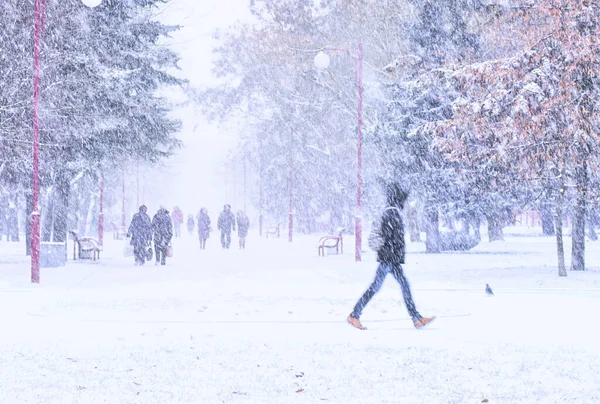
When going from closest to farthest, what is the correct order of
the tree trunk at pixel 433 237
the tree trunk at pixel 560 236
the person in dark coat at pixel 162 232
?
the tree trunk at pixel 560 236
the person in dark coat at pixel 162 232
the tree trunk at pixel 433 237

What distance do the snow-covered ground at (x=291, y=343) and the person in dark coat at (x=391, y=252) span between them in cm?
30

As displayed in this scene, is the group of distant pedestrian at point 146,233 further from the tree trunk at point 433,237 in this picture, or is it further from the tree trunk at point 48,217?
the tree trunk at point 433,237

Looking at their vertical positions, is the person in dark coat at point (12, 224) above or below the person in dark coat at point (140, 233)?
above

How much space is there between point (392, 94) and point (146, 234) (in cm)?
1023

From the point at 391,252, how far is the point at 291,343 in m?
1.99

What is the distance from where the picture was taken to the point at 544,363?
8359 mm

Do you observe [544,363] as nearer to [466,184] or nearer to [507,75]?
[507,75]

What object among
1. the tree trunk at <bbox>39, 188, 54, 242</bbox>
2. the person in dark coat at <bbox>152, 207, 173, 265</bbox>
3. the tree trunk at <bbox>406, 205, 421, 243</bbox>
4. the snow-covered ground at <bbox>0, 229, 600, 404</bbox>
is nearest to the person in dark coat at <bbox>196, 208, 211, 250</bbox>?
the tree trunk at <bbox>39, 188, 54, 242</bbox>

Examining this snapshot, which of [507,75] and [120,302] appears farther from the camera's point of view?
[507,75]

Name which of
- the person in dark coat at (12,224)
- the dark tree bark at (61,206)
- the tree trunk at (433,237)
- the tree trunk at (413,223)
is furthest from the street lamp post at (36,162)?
the person in dark coat at (12,224)

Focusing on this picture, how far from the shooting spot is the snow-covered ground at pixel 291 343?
23.5 feet

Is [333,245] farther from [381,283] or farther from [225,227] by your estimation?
[381,283]

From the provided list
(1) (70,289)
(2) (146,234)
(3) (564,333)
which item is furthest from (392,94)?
(3) (564,333)

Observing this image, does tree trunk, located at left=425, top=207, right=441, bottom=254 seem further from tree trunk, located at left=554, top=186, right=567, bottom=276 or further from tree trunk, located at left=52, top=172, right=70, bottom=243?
tree trunk, located at left=52, top=172, right=70, bottom=243
